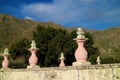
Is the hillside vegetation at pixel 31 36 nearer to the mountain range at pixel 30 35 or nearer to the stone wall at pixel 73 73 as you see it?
the mountain range at pixel 30 35

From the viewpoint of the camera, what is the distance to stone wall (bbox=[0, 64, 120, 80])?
818 centimetres

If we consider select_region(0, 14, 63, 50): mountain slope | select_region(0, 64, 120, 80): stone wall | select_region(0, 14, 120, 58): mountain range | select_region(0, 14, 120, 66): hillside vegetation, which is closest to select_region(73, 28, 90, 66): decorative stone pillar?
select_region(0, 64, 120, 80): stone wall

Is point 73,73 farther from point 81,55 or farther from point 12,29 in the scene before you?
point 12,29

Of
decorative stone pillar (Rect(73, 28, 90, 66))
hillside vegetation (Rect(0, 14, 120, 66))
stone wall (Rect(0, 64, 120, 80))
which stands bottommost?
stone wall (Rect(0, 64, 120, 80))

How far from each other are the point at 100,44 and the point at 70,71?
56.4m

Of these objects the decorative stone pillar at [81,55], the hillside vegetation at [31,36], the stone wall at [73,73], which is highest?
the hillside vegetation at [31,36]

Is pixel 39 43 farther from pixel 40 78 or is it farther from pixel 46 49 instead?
pixel 40 78

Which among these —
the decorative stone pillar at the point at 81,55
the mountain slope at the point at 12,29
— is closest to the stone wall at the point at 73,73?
the decorative stone pillar at the point at 81,55

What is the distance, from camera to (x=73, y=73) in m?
9.73

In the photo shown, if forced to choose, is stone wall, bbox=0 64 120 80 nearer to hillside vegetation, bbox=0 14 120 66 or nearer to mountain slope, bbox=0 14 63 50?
hillside vegetation, bbox=0 14 120 66

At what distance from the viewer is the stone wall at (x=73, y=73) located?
8180 mm

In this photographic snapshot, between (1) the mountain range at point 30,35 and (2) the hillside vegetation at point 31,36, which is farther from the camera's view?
(1) the mountain range at point 30,35

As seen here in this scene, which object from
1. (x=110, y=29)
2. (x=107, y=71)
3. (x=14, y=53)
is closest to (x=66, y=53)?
(x=14, y=53)

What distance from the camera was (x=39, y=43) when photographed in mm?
41281
